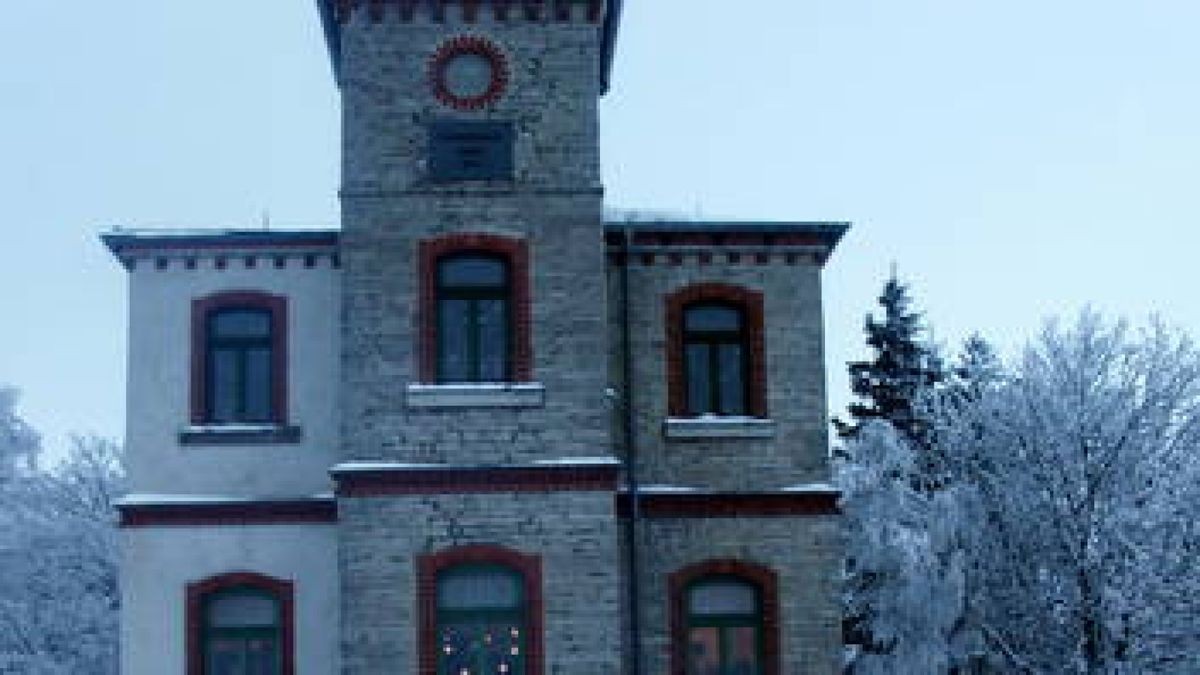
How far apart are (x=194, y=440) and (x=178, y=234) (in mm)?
3001

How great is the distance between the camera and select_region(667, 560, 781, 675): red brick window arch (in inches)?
1020

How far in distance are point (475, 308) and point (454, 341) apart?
1.77ft

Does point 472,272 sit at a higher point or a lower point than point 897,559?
higher

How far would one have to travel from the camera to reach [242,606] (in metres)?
25.8

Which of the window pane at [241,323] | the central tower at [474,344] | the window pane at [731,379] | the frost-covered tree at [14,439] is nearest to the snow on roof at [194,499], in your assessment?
the central tower at [474,344]

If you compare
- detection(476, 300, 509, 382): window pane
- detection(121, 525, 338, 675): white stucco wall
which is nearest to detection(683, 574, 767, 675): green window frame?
detection(476, 300, 509, 382): window pane

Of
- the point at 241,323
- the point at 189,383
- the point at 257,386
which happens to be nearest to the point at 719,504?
the point at 257,386

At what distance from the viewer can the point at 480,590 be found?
2409 centimetres

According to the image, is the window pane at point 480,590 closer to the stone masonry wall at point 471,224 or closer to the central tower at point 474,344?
the central tower at point 474,344

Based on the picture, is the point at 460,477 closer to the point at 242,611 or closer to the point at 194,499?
the point at 242,611

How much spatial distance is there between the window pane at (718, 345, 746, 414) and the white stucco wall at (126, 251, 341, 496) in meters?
5.54

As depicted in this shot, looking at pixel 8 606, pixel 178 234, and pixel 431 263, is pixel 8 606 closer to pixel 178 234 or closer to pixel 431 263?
pixel 178 234

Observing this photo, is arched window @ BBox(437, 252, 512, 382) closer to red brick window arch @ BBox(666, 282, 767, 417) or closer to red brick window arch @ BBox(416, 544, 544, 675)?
red brick window arch @ BBox(416, 544, 544, 675)

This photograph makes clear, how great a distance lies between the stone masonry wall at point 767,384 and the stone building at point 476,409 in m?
0.04
